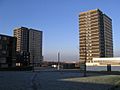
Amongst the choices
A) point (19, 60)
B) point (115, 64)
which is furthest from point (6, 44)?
point (115, 64)

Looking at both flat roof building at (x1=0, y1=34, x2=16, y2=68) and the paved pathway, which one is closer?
the paved pathway

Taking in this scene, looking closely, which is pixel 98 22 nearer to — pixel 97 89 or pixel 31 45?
pixel 31 45

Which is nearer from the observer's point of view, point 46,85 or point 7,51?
point 46,85

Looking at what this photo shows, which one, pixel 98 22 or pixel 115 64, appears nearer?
pixel 115 64

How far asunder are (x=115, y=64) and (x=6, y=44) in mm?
100847

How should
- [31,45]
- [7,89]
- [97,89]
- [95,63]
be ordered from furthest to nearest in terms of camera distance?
1. [31,45]
2. [95,63]
3. [97,89]
4. [7,89]

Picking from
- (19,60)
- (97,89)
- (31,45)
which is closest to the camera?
(97,89)

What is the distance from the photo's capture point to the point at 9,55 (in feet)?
369

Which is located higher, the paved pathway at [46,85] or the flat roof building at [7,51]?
the flat roof building at [7,51]

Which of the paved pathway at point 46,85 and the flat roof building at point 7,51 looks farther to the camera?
the flat roof building at point 7,51

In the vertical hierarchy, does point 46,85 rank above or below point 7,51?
below

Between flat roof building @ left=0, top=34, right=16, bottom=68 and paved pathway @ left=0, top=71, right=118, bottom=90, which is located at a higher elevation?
flat roof building @ left=0, top=34, right=16, bottom=68

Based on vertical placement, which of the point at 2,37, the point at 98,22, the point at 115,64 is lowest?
the point at 115,64

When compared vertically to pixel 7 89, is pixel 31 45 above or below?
above
